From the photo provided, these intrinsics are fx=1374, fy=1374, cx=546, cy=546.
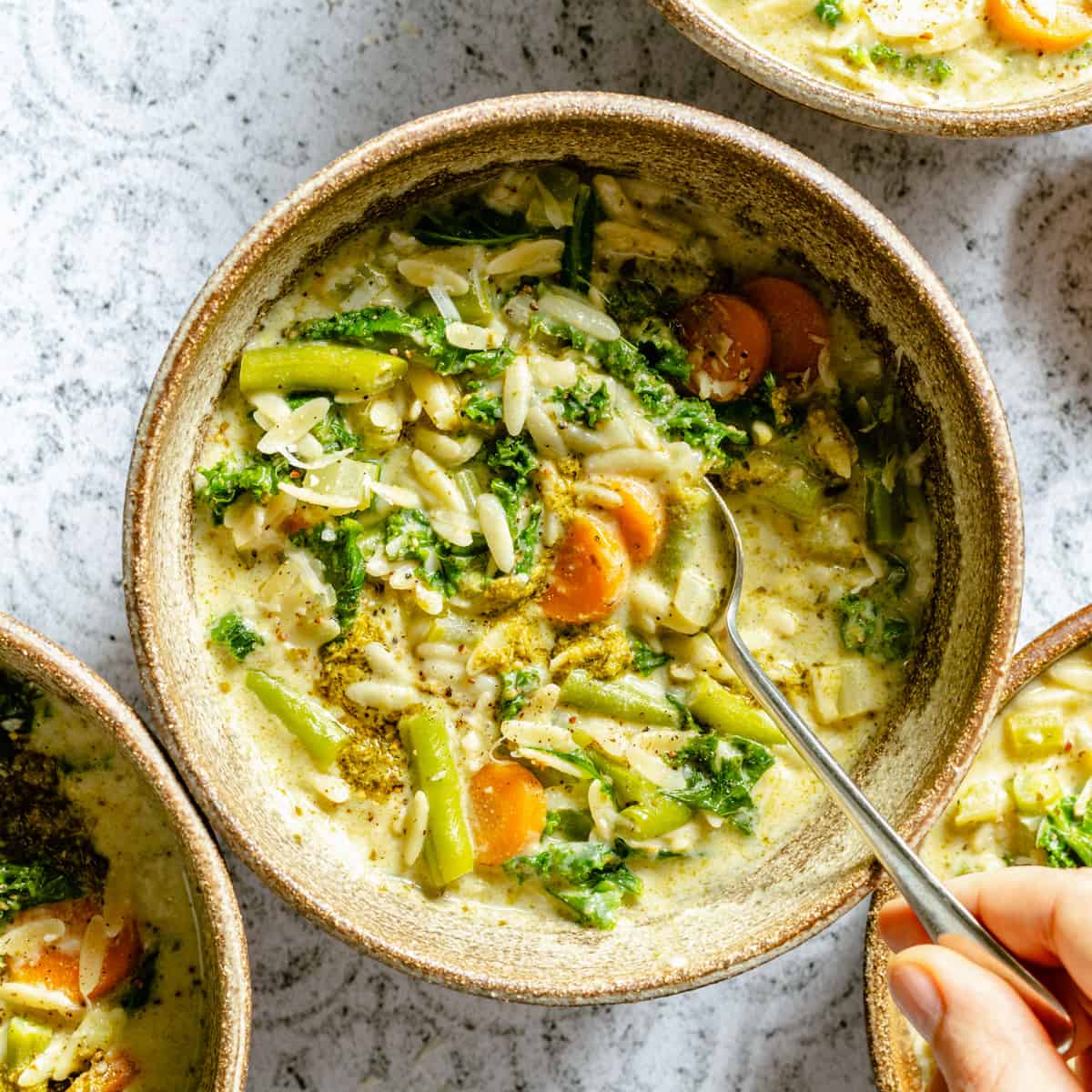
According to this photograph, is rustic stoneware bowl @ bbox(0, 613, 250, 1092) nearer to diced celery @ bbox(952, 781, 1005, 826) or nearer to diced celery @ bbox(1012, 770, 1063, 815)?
diced celery @ bbox(952, 781, 1005, 826)

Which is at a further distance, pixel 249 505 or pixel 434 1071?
pixel 434 1071

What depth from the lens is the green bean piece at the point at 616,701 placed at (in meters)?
2.41

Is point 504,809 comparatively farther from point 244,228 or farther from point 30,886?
point 244,228

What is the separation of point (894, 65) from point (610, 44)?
0.54 metres

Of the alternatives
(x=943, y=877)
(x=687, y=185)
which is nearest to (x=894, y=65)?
(x=687, y=185)

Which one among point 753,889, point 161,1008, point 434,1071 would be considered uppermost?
point 753,889

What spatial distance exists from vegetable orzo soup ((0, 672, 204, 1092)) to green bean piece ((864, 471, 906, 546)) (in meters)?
1.36

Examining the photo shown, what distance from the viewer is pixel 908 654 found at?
2.50 m

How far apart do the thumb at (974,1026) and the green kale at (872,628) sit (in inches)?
25.8

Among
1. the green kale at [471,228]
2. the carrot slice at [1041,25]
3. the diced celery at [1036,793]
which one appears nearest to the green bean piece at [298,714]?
the green kale at [471,228]

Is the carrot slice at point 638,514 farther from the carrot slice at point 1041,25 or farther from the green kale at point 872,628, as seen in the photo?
the carrot slice at point 1041,25

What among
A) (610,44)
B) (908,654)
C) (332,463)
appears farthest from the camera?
(610,44)

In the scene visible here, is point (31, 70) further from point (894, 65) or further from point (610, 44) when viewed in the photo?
point (894, 65)

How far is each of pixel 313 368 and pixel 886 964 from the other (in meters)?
1.41
